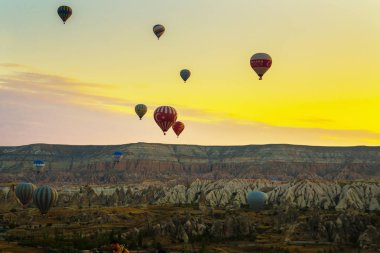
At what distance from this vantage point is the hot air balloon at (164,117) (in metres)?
106

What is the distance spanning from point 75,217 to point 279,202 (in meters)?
43.9

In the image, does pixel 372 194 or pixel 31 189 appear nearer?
pixel 31 189

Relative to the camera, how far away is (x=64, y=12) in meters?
109

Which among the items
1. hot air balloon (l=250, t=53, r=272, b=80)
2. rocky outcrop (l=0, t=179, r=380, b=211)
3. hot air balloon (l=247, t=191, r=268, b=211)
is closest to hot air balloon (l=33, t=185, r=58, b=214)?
rocky outcrop (l=0, t=179, r=380, b=211)

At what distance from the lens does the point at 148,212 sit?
11088 cm

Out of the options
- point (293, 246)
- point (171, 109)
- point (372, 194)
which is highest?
point (171, 109)

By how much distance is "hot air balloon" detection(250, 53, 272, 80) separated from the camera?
9506cm

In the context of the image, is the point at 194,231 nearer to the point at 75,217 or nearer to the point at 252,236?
the point at 252,236

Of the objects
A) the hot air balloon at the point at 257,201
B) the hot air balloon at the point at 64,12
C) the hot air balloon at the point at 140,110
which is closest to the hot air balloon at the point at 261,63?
the hot air balloon at the point at 257,201

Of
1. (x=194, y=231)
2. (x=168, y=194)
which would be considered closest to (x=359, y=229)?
(x=194, y=231)

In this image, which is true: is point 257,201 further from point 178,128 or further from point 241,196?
point 178,128

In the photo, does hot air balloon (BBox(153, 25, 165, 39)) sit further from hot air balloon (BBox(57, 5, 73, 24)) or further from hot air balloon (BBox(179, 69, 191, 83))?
hot air balloon (BBox(57, 5, 73, 24))

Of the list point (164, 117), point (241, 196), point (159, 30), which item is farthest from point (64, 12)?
point (241, 196)

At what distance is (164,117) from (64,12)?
85.9 feet
